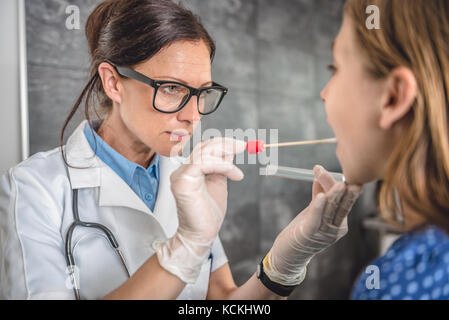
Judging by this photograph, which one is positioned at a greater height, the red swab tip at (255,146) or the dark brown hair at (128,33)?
the dark brown hair at (128,33)

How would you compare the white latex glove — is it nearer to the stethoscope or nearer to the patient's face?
the stethoscope

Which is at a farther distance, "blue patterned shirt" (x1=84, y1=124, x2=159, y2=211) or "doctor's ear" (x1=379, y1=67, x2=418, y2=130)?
"blue patterned shirt" (x1=84, y1=124, x2=159, y2=211)

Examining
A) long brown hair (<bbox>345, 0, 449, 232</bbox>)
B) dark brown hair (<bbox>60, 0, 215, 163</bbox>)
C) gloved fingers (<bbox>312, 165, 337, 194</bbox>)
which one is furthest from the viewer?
gloved fingers (<bbox>312, 165, 337, 194</bbox>)

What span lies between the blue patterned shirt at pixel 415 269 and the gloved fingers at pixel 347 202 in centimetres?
13

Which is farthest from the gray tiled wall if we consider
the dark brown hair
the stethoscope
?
the stethoscope

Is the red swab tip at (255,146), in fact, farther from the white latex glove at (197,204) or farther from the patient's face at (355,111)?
the patient's face at (355,111)

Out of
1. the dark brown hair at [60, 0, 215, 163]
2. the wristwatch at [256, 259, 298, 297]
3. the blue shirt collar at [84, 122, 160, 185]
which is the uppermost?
the dark brown hair at [60, 0, 215, 163]

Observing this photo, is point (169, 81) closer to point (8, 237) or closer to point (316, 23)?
point (8, 237)

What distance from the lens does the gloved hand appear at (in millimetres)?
670

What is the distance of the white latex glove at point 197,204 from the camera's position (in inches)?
21.7

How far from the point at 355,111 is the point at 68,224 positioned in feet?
1.74

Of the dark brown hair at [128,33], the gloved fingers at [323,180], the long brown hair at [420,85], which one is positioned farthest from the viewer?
the gloved fingers at [323,180]

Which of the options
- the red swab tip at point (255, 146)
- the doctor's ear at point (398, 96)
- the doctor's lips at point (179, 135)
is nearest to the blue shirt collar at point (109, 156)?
the doctor's lips at point (179, 135)
